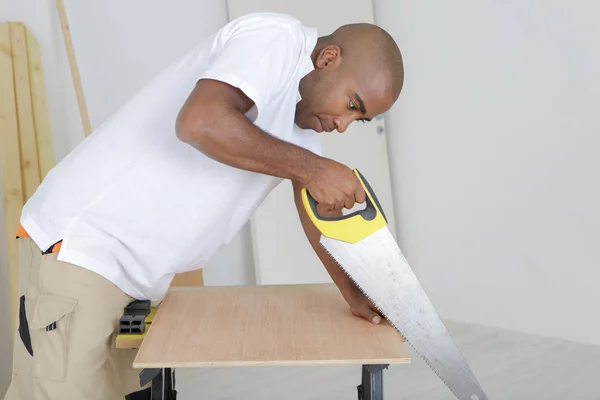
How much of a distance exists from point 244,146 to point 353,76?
0.33 metres

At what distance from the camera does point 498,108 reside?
144 inches

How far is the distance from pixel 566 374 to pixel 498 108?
1.35 metres

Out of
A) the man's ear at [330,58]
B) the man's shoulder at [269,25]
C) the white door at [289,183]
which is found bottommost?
the white door at [289,183]

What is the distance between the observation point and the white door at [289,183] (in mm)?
3824

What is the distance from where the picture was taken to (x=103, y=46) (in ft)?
12.2

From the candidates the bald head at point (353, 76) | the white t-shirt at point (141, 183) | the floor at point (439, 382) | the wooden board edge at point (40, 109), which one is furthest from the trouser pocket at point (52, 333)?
the wooden board edge at point (40, 109)

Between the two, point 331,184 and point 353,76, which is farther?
point 353,76

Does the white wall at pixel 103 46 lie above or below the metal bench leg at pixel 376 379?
above

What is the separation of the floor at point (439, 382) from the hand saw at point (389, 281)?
Answer: 1.42 metres

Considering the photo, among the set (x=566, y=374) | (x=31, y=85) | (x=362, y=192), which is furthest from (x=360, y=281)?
(x=31, y=85)

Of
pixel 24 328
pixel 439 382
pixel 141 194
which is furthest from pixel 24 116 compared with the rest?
pixel 439 382

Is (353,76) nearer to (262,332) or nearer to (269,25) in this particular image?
(269,25)

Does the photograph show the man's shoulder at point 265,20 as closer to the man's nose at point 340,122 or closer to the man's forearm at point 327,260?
the man's nose at point 340,122

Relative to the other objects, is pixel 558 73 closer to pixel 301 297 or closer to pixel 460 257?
pixel 460 257
